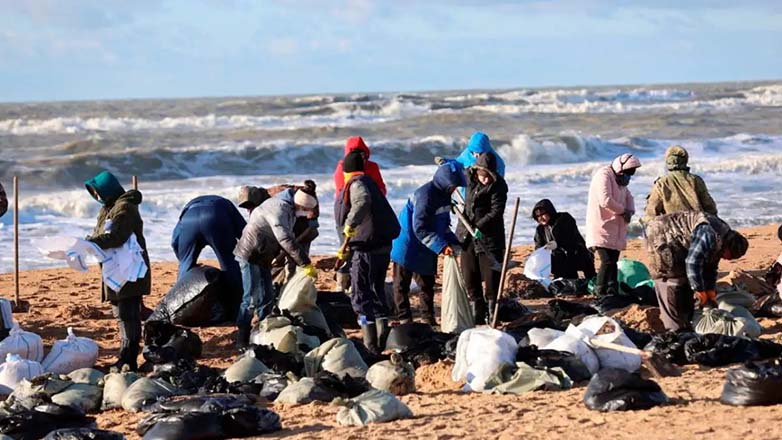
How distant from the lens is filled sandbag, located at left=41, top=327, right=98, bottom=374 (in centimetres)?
948

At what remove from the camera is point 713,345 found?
29.1 feet

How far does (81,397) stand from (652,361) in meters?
3.54

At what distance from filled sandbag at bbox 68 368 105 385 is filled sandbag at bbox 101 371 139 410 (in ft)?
0.29

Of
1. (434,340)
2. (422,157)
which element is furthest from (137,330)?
(422,157)

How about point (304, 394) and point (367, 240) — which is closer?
point (304, 394)

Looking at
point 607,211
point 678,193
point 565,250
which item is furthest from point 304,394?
point 565,250

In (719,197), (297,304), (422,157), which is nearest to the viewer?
(297,304)

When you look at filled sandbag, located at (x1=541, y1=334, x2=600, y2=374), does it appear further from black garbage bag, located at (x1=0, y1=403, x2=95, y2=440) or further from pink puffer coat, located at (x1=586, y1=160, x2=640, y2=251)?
pink puffer coat, located at (x1=586, y1=160, x2=640, y2=251)

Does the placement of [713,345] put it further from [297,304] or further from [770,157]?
[770,157]

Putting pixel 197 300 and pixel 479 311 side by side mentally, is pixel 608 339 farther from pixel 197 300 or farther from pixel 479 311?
pixel 197 300

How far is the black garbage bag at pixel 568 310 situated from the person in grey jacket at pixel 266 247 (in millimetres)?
2181

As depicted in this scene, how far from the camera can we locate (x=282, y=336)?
951cm

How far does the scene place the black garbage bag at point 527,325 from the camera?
30.8 ft

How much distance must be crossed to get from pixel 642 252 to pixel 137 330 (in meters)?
8.04
